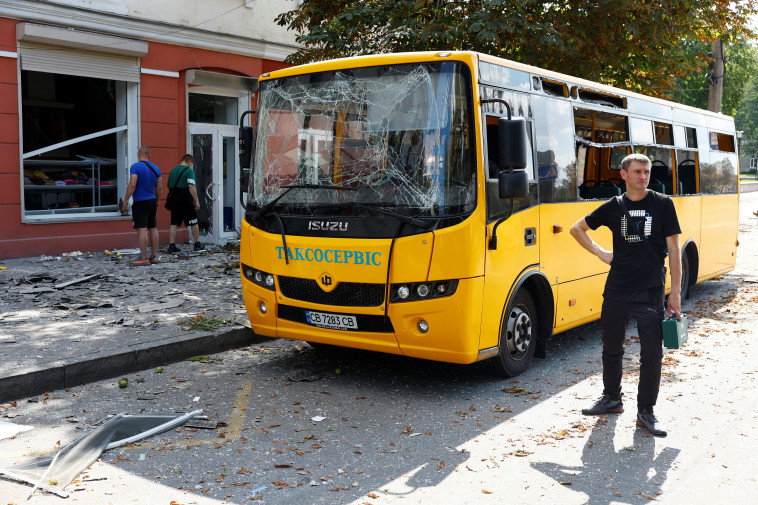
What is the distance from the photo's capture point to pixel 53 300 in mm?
9445

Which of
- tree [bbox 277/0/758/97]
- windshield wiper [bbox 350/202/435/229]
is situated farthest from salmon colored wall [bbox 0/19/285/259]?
windshield wiper [bbox 350/202/435/229]

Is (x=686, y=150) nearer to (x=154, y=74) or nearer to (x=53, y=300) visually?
(x=53, y=300)

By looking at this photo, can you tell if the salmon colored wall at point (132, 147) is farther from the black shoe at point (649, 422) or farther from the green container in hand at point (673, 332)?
the green container in hand at point (673, 332)

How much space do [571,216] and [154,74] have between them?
9965 mm

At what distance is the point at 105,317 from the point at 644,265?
571 cm

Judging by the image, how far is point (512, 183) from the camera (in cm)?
596

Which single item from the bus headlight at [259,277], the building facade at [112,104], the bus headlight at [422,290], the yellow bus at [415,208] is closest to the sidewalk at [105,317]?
the bus headlight at [259,277]

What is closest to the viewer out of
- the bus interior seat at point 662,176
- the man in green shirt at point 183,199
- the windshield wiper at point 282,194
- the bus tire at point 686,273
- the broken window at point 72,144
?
the windshield wiper at point 282,194

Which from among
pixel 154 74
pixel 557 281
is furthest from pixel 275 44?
pixel 557 281

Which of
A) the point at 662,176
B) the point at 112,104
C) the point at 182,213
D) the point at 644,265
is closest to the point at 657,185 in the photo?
the point at 662,176

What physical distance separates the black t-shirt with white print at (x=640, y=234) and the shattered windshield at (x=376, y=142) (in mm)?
1095

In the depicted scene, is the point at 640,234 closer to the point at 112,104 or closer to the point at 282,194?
the point at 282,194

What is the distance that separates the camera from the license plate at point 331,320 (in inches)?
247

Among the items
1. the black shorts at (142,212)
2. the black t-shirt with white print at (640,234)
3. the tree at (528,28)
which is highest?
the tree at (528,28)
